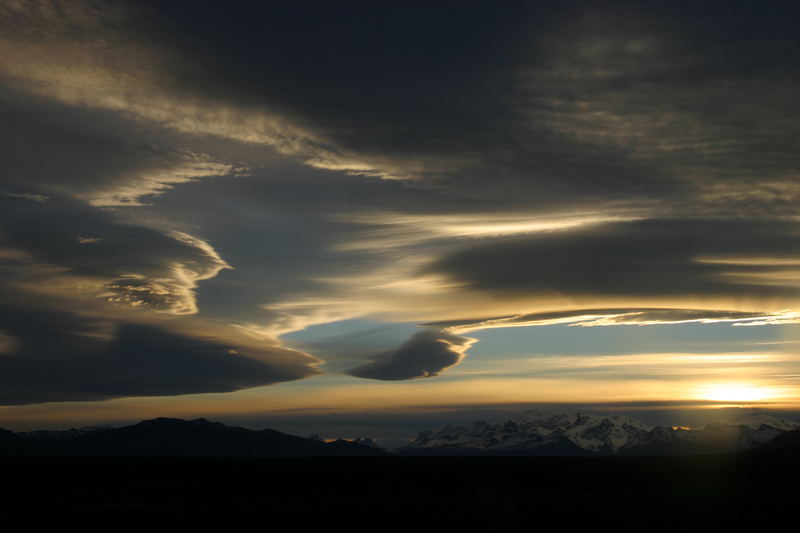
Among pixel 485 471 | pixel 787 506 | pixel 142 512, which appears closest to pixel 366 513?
pixel 142 512

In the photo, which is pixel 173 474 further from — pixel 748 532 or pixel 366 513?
pixel 748 532

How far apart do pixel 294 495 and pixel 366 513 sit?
2547 cm

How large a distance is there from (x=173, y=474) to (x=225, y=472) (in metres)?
10.1

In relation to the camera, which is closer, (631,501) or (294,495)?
(631,501)

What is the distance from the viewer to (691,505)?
80.8 meters

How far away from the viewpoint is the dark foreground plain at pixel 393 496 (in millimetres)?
68375

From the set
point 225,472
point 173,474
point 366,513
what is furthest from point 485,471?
point 366,513

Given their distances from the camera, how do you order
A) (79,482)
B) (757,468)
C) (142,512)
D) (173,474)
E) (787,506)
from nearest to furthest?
(142,512) → (787,506) → (79,482) → (173,474) → (757,468)

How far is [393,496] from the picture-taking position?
95.6m

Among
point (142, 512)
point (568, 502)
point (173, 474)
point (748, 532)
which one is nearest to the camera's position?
point (748, 532)

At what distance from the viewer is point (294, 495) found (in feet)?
315

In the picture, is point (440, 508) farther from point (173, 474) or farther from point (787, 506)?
point (173, 474)

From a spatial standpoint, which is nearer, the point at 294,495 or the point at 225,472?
the point at 294,495

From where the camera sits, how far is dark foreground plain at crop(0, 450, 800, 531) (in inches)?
2692
